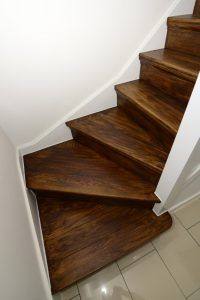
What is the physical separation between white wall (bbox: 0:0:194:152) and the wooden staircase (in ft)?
0.50

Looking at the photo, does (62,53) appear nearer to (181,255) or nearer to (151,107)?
(151,107)

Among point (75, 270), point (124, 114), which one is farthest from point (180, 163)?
point (75, 270)

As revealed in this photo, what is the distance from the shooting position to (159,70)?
1218mm

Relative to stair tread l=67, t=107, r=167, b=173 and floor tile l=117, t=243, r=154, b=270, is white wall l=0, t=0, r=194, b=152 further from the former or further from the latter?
floor tile l=117, t=243, r=154, b=270

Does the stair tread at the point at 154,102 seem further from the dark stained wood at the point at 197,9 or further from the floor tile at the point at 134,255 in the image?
the floor tile at the point at 134,255

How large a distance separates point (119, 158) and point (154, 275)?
33.7 inches

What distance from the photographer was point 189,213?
4.81 feet

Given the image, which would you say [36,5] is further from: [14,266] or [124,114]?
[14,266]

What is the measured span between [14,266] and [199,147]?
0.93 m

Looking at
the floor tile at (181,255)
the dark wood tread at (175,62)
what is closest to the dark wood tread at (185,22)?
the dark wood tread at (175,62)

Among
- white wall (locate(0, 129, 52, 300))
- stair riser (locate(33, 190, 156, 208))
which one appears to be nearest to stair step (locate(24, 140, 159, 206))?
stair riser (locate(33, 190, 156, 208))

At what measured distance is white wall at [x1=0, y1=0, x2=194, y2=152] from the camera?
100cm

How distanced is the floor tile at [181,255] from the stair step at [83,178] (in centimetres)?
35

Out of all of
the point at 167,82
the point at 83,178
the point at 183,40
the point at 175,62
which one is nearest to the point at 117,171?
the point at 83,178
